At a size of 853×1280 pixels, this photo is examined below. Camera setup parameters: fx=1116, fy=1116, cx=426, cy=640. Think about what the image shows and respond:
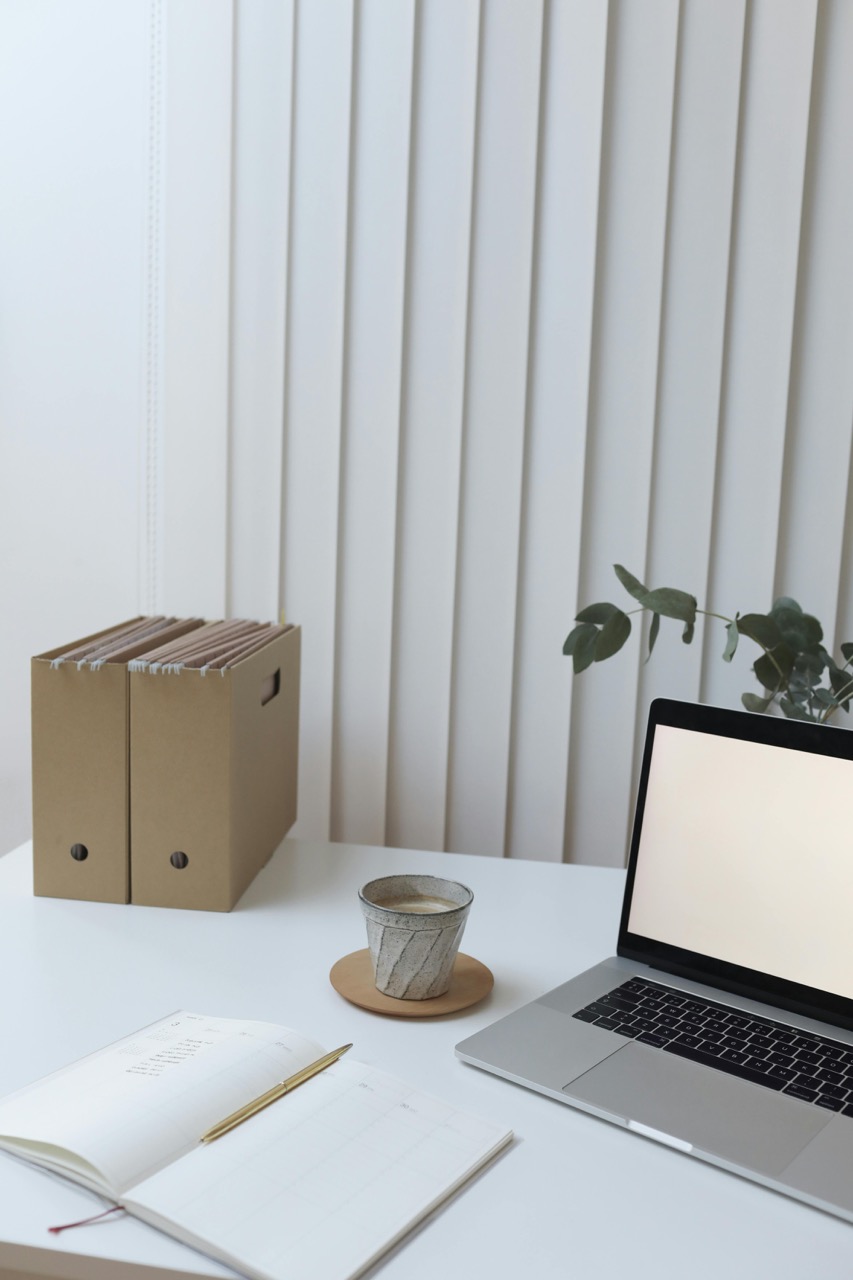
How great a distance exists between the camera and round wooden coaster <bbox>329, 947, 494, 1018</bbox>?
857 mm

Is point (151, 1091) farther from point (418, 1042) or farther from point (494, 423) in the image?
point (494, 423)

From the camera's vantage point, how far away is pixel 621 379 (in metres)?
1.36

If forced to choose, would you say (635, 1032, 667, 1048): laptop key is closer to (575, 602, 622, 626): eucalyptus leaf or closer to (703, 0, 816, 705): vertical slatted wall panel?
(575, 602, 622, 626): eucalyptus leaf

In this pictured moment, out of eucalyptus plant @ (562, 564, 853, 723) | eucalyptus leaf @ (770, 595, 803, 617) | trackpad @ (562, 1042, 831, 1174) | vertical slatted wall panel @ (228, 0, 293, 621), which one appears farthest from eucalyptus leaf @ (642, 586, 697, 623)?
vertical slatted wall panel @ (228, 0, 293, 621)

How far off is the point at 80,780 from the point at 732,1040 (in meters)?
0.63

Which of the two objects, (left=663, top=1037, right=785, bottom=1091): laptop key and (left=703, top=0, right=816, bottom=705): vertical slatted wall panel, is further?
(left=703, top=0, right=816, bottom=705): vertical slatted wall panel

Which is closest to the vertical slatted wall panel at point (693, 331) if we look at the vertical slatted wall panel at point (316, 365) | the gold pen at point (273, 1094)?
the vertical slatted wall panel at point (316, 365)

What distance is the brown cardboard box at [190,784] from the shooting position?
1.04m

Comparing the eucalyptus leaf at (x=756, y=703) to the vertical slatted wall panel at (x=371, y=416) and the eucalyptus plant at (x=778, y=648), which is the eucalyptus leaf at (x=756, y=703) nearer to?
the eucalyptus plant at (x=778, y=648)

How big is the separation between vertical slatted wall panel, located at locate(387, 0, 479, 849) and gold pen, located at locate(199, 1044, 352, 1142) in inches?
25.9

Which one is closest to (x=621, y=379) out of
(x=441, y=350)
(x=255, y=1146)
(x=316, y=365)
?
(x=441, y=350)

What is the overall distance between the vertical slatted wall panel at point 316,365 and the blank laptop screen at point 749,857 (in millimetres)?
580

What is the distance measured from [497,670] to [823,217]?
0.66 meters

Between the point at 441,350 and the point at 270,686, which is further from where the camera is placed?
the point at 441,350
